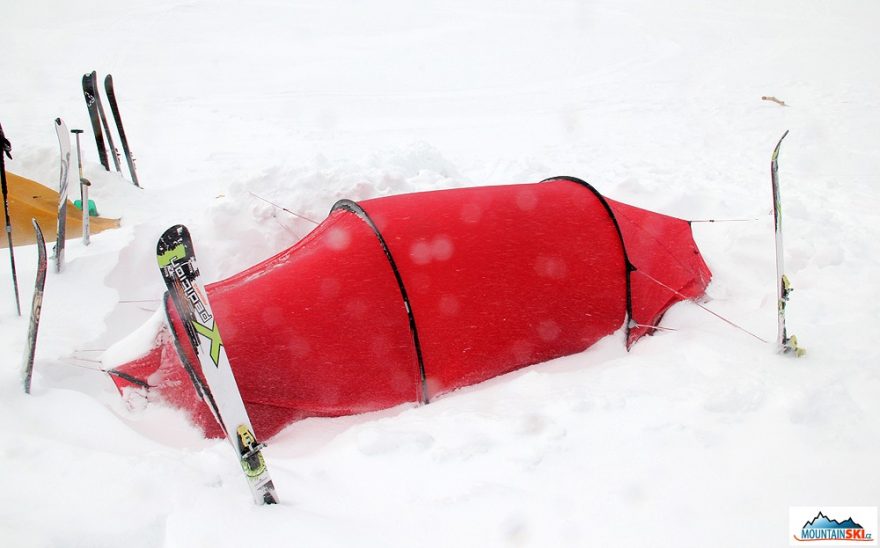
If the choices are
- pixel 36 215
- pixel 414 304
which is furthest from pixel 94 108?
pixel 414 304

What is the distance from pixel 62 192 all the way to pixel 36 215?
1161mm

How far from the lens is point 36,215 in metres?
5.55

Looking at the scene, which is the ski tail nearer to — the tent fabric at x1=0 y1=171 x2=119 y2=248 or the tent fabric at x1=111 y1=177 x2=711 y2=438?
the tent fabric at x1=0 y1=171 x2=119 y2=248

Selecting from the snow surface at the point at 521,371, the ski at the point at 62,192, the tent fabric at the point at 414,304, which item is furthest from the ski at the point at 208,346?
the ski at the point at 62,192

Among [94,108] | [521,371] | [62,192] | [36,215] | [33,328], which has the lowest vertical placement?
[521,371]

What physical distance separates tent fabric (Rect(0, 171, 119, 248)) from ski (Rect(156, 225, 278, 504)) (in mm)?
4173

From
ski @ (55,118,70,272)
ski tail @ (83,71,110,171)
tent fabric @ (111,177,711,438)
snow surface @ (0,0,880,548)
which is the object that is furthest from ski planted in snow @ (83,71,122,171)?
tent fabric @ (111,177,711,438)

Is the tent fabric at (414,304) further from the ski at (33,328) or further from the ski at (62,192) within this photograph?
the ski at (62,192)

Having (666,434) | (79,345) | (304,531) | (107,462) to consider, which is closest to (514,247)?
(666,434)

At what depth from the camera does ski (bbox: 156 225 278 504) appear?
215 centimetres

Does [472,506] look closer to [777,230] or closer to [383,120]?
[777,230]

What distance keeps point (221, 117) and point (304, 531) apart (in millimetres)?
9783

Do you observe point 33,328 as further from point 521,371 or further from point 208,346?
point 521,371

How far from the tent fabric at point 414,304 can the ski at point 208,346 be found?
816 millimetres
